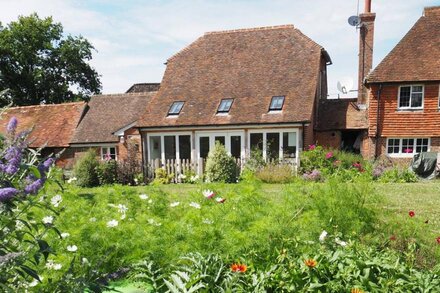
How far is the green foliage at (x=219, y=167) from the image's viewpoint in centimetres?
1520

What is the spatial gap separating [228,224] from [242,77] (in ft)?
54.7

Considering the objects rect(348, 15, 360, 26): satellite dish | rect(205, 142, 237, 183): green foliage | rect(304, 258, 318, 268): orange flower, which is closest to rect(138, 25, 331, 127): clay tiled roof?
rect(348, 15, 360, 26): satellite dish

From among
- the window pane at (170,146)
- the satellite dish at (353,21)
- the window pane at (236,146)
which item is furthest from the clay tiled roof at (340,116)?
the window pane at (170,146)

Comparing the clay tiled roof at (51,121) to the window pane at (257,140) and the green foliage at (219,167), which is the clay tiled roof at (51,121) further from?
the window pane at (257,140)

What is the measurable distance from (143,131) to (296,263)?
16662 mm

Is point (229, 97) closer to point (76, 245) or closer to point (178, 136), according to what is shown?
point (178, 136)

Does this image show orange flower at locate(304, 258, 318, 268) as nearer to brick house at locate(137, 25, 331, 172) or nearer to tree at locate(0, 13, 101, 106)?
brick house at locate(137, 25, 331, 172)

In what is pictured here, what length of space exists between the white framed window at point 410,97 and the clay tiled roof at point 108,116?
14.4 meters

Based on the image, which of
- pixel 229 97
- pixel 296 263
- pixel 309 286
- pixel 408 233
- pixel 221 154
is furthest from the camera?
pixel 229 97

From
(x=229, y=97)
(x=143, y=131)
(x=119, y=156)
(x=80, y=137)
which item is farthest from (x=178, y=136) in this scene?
(x=80, y=137)

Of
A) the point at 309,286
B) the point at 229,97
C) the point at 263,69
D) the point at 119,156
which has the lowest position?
the point at 119,156

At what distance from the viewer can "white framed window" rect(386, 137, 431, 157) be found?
680 inches

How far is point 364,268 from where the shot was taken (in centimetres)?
288

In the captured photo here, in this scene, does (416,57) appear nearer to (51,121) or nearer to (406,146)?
(406,146)
